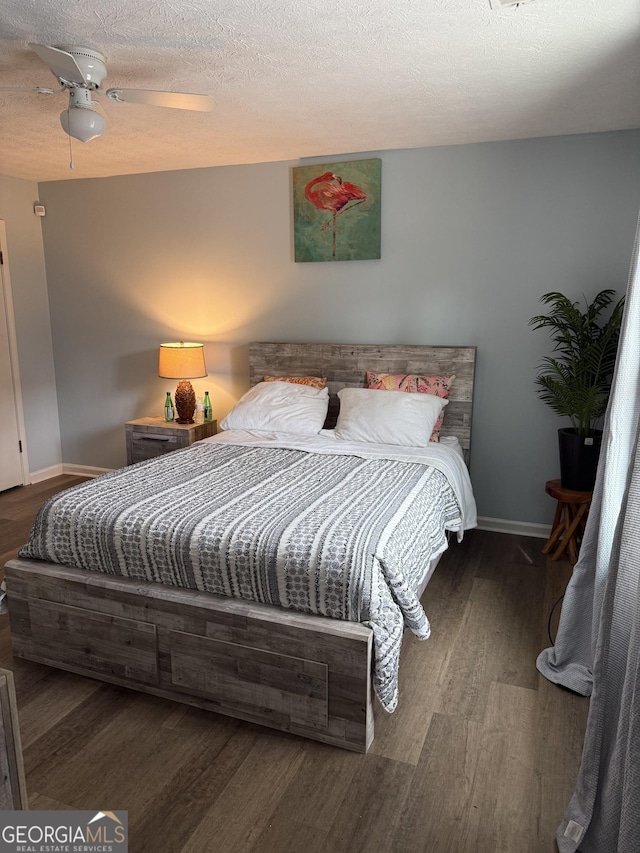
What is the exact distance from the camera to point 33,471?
16.9ft

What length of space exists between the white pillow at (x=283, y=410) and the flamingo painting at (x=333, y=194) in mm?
991

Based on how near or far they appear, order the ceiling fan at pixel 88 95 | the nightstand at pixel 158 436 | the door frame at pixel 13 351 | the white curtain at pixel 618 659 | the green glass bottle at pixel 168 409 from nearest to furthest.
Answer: the white curtain at pixel 618 659 < the ceiling fan at pixel 88 95 < the nightstand at pixel 158 436 < the green glass bottle at pixel 168 409 < the door frame at pixel 13 351

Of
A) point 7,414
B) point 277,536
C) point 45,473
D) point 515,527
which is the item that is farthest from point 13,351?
point 515,527

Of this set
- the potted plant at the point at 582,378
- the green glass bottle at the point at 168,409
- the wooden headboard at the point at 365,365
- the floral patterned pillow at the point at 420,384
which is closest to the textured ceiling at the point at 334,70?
the potted plant at the point at 582,378

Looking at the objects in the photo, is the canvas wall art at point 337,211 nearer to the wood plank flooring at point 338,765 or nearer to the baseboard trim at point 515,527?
the baseboard trim at point 515,527

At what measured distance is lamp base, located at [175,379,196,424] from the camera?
4.41 m

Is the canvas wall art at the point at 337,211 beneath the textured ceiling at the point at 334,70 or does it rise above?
beneath

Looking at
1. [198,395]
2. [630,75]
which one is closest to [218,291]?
[198,395]

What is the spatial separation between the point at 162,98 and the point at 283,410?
1925mm

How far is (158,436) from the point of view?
430cm

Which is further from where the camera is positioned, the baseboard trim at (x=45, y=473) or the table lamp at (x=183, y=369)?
the baseboard trim at (x=45, y=473)

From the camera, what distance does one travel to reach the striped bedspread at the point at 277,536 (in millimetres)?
2045

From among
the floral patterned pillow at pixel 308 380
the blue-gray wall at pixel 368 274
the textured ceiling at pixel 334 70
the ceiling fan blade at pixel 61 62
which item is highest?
the textured ceiling at pixel 334 70

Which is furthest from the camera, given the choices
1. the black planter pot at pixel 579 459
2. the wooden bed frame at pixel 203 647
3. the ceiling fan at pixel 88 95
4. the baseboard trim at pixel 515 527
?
the baseboard trim at pixel 515 527
